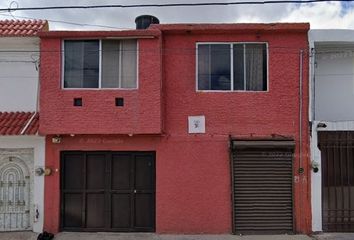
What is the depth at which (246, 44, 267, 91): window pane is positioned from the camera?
13000 millimetres

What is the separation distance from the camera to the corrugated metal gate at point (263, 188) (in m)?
12.6

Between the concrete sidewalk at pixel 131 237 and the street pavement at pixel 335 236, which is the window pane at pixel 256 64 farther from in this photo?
the street pavement at pixel 335 236

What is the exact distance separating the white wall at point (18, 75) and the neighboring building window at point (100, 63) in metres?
1.17

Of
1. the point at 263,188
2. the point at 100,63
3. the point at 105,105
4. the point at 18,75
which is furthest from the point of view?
the point at 18,75

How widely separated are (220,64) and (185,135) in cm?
236

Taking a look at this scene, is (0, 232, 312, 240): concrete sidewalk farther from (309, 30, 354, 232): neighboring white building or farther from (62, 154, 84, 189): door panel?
(62, 154, 84, 189): door panel

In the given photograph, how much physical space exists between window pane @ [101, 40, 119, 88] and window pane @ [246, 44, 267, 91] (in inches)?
152

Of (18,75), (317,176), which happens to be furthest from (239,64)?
(18,75)

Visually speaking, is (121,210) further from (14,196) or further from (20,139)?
(20,139)

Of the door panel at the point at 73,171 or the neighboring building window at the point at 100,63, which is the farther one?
the door panel at the point at 73,171

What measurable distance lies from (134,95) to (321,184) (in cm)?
598

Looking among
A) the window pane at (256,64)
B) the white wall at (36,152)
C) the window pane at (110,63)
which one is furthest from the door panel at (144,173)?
the window pane at (256,64)

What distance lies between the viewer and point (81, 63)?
12.8 m

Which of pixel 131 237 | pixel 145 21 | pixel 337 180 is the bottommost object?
pixel 131 237
